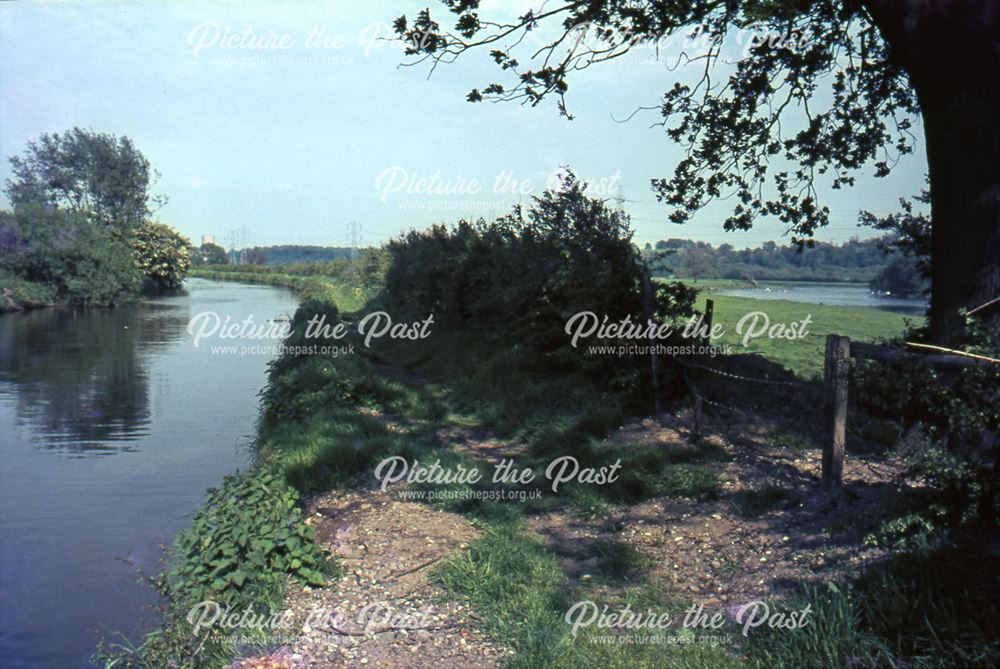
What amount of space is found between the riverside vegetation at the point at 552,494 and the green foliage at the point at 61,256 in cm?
3437

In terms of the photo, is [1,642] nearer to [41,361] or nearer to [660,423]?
[660,423]

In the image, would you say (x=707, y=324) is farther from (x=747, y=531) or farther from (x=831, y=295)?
(x=831, y=295)

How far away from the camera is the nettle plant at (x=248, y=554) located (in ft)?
18.0

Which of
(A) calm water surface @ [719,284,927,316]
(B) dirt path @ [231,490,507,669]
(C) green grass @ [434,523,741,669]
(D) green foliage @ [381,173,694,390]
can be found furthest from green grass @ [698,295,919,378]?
(C) green grass @ [434,523,741,669]

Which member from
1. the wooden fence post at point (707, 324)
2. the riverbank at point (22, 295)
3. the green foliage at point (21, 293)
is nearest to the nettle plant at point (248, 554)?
the wooden fence post at point (707, 324)

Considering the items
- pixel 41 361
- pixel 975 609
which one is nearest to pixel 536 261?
pixel 975 609

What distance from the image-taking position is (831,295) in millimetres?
33625

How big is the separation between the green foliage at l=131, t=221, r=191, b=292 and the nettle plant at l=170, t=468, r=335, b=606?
59.0 meters

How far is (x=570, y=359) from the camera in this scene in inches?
454

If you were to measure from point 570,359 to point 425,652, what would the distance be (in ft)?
23.7

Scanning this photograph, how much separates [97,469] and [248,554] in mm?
6844

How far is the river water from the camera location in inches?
266

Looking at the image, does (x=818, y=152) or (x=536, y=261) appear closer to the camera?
(x=818, y=152)

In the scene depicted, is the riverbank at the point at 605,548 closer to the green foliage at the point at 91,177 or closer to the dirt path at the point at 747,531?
the dirt path at the point at 747,531
